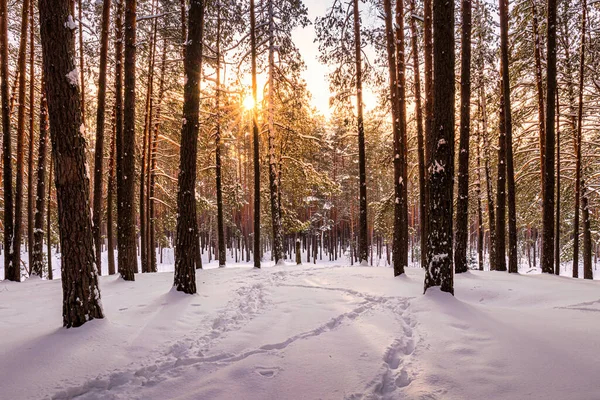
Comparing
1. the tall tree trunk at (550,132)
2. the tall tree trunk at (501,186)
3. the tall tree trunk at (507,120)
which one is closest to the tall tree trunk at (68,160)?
the tall tree trunk at (507,120)

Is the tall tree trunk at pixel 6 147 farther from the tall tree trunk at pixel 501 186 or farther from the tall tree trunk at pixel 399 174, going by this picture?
the tall tree trunk at pixel 501 186

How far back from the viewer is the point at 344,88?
1220cm

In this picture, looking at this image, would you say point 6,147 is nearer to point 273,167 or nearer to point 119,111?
point 119,111

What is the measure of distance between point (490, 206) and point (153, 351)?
15.2 meters

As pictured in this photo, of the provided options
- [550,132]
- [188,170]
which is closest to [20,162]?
[188,170]

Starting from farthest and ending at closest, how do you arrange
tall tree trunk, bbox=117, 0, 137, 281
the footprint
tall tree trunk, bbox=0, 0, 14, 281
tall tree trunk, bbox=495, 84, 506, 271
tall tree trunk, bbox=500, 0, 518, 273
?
tall tree trunk, bbox=495, 84, 506, 271, tall tree trunk, bbox=500, 0, 518, 273, tall tree trunk, bbox=0, 0, 14, 281, tall tree trunk, bbox=117, 0, 137, 281, the footprint

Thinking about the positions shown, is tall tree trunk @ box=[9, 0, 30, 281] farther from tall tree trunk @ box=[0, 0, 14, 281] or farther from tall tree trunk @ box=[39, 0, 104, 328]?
tall tree trunk @ box=[39, 0, 104, 328]

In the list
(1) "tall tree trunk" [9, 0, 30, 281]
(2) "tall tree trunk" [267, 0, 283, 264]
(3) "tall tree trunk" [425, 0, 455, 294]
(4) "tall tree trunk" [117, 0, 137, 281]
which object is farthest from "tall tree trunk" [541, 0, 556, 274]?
(1) "tall tree trunk" [9, 0, 30, 281]

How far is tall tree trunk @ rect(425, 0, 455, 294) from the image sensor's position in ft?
18.9

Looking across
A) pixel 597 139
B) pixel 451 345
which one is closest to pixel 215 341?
pixel 451 345

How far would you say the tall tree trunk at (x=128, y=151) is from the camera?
839 centimetres

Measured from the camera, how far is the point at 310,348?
372 centimetres

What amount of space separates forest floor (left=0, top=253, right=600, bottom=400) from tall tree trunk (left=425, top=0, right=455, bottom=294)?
0.72 metres

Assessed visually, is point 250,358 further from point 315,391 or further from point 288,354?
point 315,391
